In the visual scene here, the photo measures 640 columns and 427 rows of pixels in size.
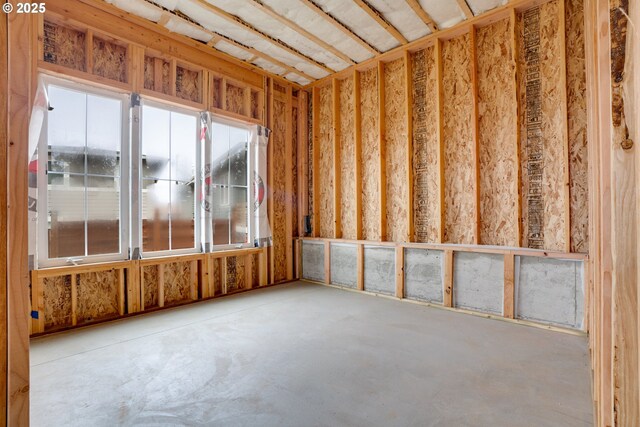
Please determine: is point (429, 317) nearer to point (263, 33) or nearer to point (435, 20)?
point (435, 20)

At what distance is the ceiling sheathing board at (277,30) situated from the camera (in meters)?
3.55

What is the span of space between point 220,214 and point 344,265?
2.08 m

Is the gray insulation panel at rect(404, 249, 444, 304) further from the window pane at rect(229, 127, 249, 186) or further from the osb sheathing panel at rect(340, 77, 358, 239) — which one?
the window pane at rect(229, 127, 249, 186)

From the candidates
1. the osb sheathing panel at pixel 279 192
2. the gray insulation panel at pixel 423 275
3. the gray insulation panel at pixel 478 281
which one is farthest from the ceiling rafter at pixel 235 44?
the gray insulation panel at pixel 478 281

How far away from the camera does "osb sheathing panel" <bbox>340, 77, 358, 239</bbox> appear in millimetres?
5227

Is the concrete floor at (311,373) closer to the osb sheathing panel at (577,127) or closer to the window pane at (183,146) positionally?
the osb sheathing panel at (577,127)

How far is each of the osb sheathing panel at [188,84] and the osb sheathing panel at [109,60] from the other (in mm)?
660

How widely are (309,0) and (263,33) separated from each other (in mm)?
888

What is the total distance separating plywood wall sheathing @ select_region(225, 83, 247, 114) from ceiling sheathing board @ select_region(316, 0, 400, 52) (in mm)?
1899

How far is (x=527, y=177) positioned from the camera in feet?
12.0

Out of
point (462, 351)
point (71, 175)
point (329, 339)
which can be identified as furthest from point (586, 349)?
point (71, 175)

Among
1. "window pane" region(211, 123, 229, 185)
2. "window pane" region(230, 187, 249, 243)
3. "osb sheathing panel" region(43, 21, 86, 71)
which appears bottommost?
"window pane" region(230, 187, 249, 243)

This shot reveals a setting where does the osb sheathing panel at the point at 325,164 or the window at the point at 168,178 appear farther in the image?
the osb sheathing panel at the point at 325,164

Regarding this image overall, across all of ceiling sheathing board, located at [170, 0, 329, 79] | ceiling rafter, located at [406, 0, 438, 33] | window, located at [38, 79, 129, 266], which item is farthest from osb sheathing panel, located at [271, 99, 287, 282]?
ceiling rafter, located at [406, 0, 438, 33]
